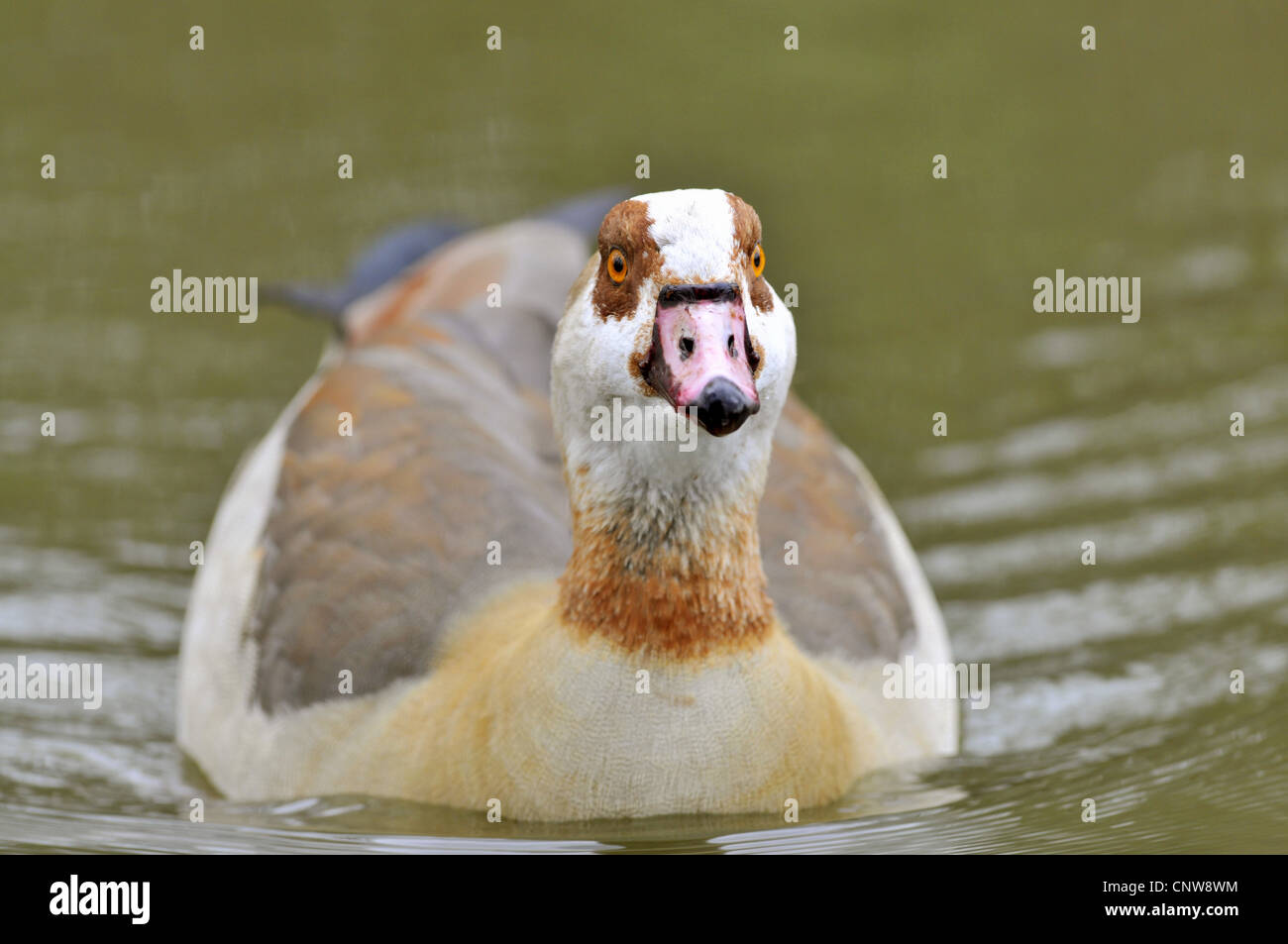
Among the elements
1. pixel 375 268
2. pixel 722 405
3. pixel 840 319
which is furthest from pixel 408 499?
pixel 840 319

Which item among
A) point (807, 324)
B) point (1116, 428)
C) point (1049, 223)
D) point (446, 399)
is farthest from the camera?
point (1049, 223)

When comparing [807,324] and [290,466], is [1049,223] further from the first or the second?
[290,466]

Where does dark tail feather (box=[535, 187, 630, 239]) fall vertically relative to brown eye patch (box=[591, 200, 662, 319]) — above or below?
above

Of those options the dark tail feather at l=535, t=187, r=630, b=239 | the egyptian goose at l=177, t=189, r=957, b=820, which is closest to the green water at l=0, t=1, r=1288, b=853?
the egyptian goose at l=177, t=189, r=957, b=820

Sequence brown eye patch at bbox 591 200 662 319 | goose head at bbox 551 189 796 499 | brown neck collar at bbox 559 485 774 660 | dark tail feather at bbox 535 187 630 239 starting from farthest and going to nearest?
dark tail feather at bbox 535 187 630 239, brown neck collar at bbox 559 485 774 660, brown eye patch at bbox 591 200 662 319, goose head at bbox 551 189 796 499

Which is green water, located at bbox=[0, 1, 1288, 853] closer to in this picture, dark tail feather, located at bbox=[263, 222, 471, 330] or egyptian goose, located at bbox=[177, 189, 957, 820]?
egyptian goose, located at bbox=[177, 189, 957, 820]

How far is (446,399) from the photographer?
666cm

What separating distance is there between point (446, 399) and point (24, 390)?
3662 millimetres

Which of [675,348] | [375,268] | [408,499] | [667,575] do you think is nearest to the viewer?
[675,348]

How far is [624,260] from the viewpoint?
4785 mm

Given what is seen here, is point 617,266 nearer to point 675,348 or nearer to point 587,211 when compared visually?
point 675,348

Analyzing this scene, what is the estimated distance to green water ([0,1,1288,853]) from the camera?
20.7 ft

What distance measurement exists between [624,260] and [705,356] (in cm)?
49

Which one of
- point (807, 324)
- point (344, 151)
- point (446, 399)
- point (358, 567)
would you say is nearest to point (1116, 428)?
point (807, 324)
